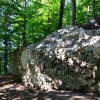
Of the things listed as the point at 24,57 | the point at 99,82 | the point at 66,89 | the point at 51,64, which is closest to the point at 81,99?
the point at 99,82

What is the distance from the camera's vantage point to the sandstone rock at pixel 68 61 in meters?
7.61

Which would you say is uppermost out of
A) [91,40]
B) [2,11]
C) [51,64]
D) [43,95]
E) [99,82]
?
[2,11]

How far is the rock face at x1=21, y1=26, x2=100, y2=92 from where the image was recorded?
7609mm

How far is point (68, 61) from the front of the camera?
27.5 feet

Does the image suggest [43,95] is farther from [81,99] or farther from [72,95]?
[81,99]

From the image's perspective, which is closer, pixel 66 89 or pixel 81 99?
pixel 81 99

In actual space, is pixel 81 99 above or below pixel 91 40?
below

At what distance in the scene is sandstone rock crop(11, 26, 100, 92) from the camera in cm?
761

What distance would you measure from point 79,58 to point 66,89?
57.4 inches

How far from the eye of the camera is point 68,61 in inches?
330

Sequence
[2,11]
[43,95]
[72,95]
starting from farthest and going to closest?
1. [2,11]
2. [43,95]
3. [72,95]

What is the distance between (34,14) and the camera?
1891cm

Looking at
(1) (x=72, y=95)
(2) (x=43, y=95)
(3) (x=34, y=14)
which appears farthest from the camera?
(3) (x=34, y=14)

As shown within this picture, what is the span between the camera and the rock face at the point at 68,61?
7.61 m
